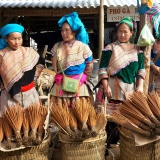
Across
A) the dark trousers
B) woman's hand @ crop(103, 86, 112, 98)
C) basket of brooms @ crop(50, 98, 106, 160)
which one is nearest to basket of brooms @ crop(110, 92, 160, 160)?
basket of brooms @ crop(50, 98, 106, 160)

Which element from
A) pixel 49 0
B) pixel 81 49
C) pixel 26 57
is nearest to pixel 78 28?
pixel 81 49

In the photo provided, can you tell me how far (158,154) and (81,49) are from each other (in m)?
1.31

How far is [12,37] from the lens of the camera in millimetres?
2416

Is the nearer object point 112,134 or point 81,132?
point 81,132

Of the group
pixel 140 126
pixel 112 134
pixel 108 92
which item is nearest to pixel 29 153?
pixel 140 126

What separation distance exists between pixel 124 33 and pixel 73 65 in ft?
2.02

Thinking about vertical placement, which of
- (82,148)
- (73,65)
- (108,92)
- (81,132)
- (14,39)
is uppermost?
(14,39)

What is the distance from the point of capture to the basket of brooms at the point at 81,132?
1.85 m

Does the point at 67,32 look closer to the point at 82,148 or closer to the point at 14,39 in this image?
the point at 14,39

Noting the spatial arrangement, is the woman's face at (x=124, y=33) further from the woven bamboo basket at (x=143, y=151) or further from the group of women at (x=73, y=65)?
the woven bamboo basket at (x=143, y=151)

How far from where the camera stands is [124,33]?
2.57 metres

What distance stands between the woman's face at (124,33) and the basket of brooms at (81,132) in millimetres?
970

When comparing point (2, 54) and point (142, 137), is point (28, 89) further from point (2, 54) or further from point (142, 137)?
point (142, 137)

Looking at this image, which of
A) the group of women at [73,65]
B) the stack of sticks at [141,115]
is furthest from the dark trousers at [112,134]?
the stack of sticks at [141,115]
